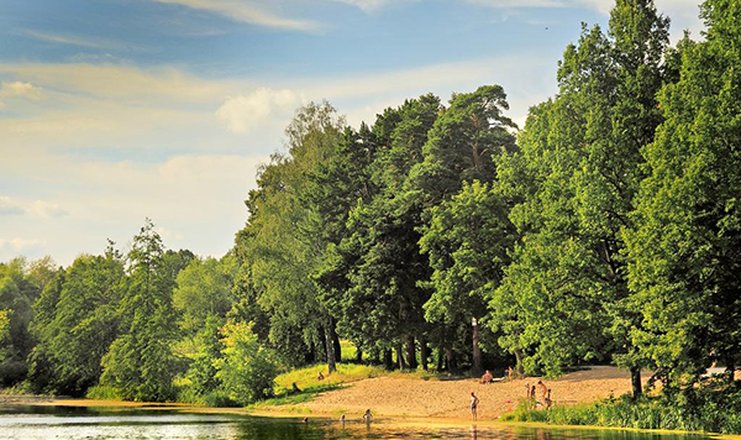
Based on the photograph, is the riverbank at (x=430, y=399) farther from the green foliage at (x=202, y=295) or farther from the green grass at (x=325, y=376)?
the green foliage at (x=202, y=295)

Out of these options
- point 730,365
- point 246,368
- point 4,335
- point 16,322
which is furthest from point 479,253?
point 16,322

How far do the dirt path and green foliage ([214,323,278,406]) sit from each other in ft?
14.2

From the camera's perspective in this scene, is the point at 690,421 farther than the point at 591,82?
No

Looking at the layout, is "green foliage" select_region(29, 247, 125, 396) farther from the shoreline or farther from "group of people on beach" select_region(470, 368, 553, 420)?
"group of people on beach" select_region(470, 368, 553, 420)

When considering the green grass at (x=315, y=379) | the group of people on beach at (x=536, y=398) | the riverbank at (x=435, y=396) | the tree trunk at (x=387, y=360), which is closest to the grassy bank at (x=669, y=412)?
the group of people on beach at (x=536, y=398)

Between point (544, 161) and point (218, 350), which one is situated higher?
point (544, 161)

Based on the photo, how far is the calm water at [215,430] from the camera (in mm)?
39656

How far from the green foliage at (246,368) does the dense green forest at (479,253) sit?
160 millimetres

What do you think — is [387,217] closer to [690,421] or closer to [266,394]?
[266,394]

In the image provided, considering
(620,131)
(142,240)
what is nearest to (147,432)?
(620,131)

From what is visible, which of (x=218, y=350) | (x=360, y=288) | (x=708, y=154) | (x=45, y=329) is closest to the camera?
(x=708, y=154)

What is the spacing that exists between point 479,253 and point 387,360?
836 inches

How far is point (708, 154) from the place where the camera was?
37.0 meters

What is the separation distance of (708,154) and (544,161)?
11623 mm
